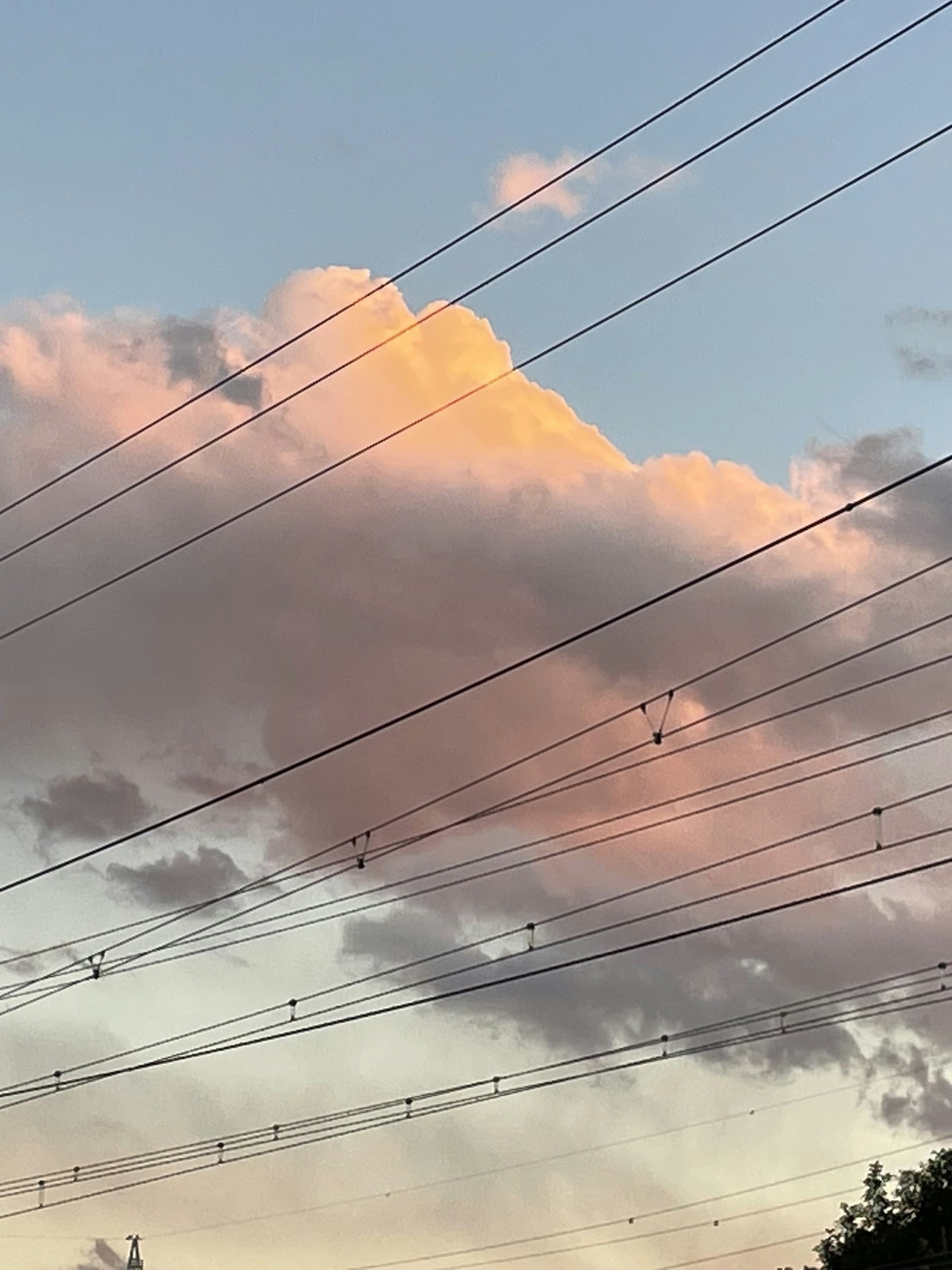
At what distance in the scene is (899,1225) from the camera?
384 feet

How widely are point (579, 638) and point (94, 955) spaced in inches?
908

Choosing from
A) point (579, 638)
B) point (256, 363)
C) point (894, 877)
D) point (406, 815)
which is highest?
point (256, 363)

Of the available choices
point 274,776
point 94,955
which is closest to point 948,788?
point 274,776

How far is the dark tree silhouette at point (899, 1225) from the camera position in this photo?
114m

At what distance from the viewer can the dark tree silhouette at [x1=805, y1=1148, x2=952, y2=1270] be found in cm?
11394

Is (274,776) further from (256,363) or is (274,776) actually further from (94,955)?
(94,955)

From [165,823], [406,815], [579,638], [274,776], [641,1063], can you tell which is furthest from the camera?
[641,1063]

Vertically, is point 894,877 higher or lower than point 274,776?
lower

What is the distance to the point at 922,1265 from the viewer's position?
363 ft

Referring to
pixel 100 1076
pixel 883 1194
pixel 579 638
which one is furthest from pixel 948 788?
pixel 883 1194

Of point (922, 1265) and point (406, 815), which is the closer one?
point (406, 815)

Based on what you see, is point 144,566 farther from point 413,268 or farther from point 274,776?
point 413,268

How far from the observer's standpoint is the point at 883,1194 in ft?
393

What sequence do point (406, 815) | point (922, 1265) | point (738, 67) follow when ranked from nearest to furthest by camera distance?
point (738, 67)
point (406, 815)
point (922, 1265)
